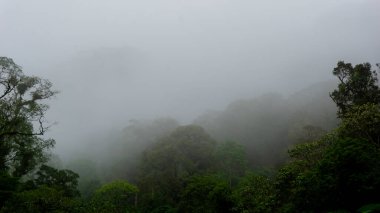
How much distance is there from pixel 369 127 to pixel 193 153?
136ft

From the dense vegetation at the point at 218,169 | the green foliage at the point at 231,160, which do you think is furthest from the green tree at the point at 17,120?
the green foliage at the point at 231,160

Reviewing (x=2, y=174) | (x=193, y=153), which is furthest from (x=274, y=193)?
(x=193, y=153)

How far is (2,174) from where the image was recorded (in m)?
25.1

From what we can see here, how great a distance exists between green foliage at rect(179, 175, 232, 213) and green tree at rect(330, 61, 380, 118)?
13309 millimetres

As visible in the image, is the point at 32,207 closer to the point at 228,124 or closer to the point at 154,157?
the point at 154,157

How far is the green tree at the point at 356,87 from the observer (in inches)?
1352

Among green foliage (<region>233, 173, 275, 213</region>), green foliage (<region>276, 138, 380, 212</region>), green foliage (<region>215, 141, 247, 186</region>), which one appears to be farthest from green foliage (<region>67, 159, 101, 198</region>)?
green foliage (<region>276, 138, 380, 212</region>)

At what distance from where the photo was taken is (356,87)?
35125mm

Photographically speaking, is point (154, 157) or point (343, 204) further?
point (154, 157)

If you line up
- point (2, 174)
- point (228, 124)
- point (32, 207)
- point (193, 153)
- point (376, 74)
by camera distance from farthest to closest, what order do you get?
point (228, 124) < point (193, 153) < point (376, 74) < point (2, 174) < point (32, 207)

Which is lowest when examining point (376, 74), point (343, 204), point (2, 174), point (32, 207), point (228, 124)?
point (343, 204)

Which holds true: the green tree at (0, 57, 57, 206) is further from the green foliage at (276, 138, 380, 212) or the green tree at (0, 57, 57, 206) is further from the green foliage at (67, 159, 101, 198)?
the green foliage at (67, 159, 101, 198)

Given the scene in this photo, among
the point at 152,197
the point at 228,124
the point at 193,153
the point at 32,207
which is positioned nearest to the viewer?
the point at 32,207

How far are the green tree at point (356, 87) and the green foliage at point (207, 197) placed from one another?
1331 centimetres
